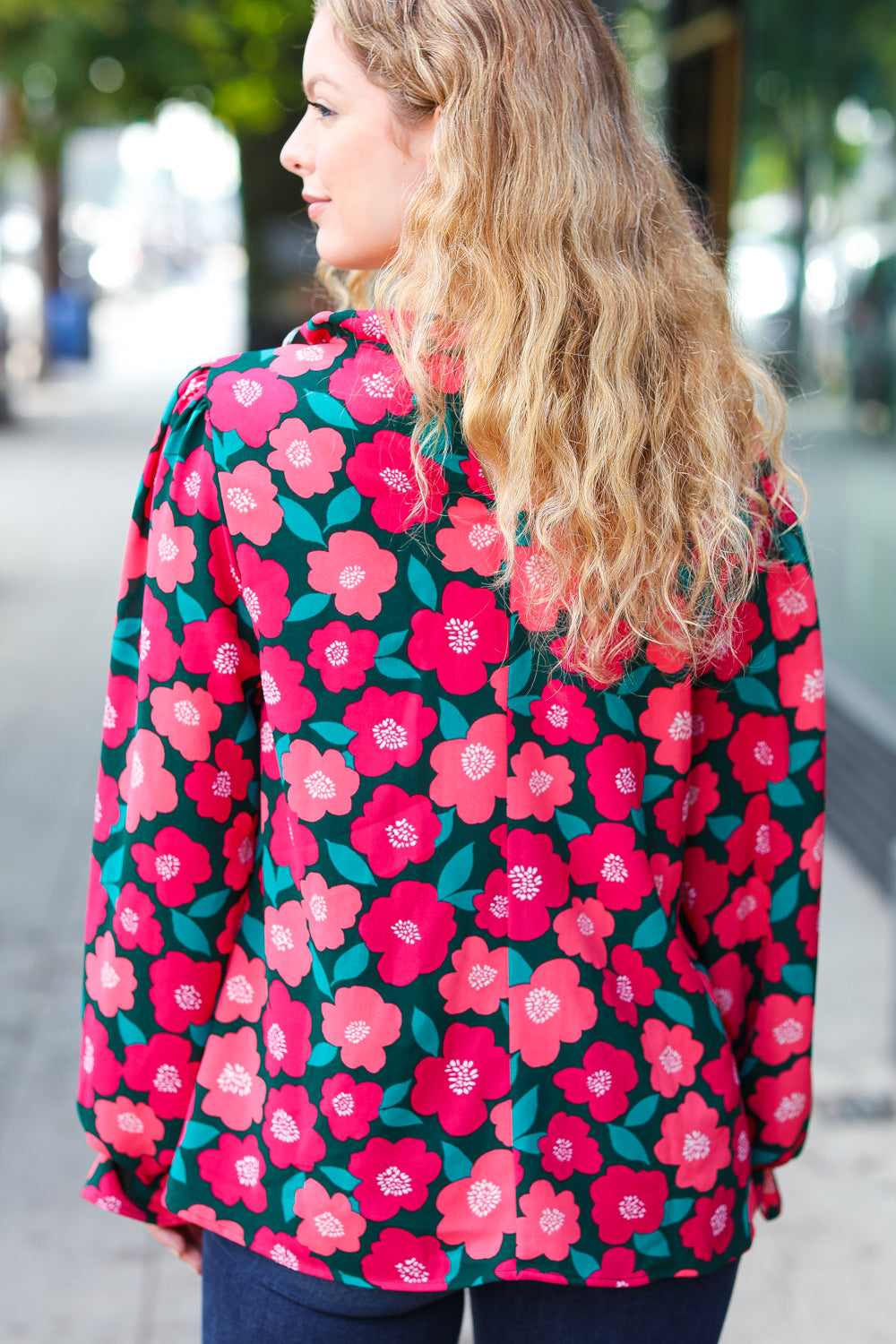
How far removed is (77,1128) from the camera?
3.34 m

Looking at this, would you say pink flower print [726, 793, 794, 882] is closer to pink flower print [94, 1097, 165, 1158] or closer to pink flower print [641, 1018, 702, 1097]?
pink flower print [641, 1018, 702, 1097]

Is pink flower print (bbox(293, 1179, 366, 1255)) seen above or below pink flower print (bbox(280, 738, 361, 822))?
below

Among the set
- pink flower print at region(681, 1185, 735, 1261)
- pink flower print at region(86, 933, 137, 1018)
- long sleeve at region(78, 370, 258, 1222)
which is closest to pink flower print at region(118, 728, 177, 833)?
long sleeve at region(78, 370, 258, 1222)

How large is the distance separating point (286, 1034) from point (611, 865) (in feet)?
1.08

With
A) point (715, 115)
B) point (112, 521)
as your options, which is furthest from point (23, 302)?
point (715, 115)

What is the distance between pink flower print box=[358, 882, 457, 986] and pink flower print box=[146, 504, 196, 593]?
1.09 feet

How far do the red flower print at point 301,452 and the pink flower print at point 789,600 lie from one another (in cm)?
48

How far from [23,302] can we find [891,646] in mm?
25522

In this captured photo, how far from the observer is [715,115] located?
9531 millimetres

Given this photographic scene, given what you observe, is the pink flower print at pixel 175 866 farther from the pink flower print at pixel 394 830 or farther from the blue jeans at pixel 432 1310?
the blue jeans at pixel 432 1310

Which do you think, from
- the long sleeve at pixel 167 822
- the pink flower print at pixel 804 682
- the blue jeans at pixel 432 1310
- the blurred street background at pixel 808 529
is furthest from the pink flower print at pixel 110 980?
the blurred street background at pixel 808 529

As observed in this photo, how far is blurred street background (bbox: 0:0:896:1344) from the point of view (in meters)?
2.90

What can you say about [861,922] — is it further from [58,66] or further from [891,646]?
[58,66]

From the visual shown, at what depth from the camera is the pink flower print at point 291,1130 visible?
1.22 meters
